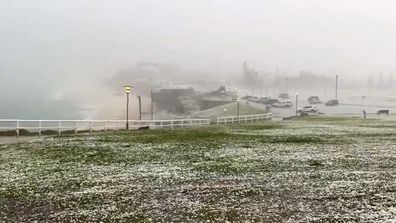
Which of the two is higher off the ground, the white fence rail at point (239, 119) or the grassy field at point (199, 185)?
the white fence rail at point (239, 119)

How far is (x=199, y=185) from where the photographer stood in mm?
19094

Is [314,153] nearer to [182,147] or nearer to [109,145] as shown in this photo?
[182,147]

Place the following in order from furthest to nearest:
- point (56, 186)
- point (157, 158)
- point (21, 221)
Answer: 1. point (157, 158)
2. point (56, 186)
3. point (21, 221)

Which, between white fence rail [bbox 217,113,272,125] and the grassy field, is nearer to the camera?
the grassy field

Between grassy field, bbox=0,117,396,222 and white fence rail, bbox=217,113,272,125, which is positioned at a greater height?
white fence rail, bbox=217,113,272,125

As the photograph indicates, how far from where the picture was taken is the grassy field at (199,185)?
14492 millimetres

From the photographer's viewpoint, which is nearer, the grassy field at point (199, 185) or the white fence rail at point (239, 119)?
the grassy field at point (199, 185)

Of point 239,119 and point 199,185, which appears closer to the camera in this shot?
point 199,185

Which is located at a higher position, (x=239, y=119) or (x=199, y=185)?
(x=239, y=119)

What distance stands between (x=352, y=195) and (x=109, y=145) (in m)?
23.1

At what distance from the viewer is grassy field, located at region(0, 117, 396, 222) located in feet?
47.5

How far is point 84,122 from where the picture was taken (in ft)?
178

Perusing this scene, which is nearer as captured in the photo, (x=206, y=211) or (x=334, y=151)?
(x=206, y=211)

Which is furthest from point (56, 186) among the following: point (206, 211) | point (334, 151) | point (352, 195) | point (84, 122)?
point (84, 122)
